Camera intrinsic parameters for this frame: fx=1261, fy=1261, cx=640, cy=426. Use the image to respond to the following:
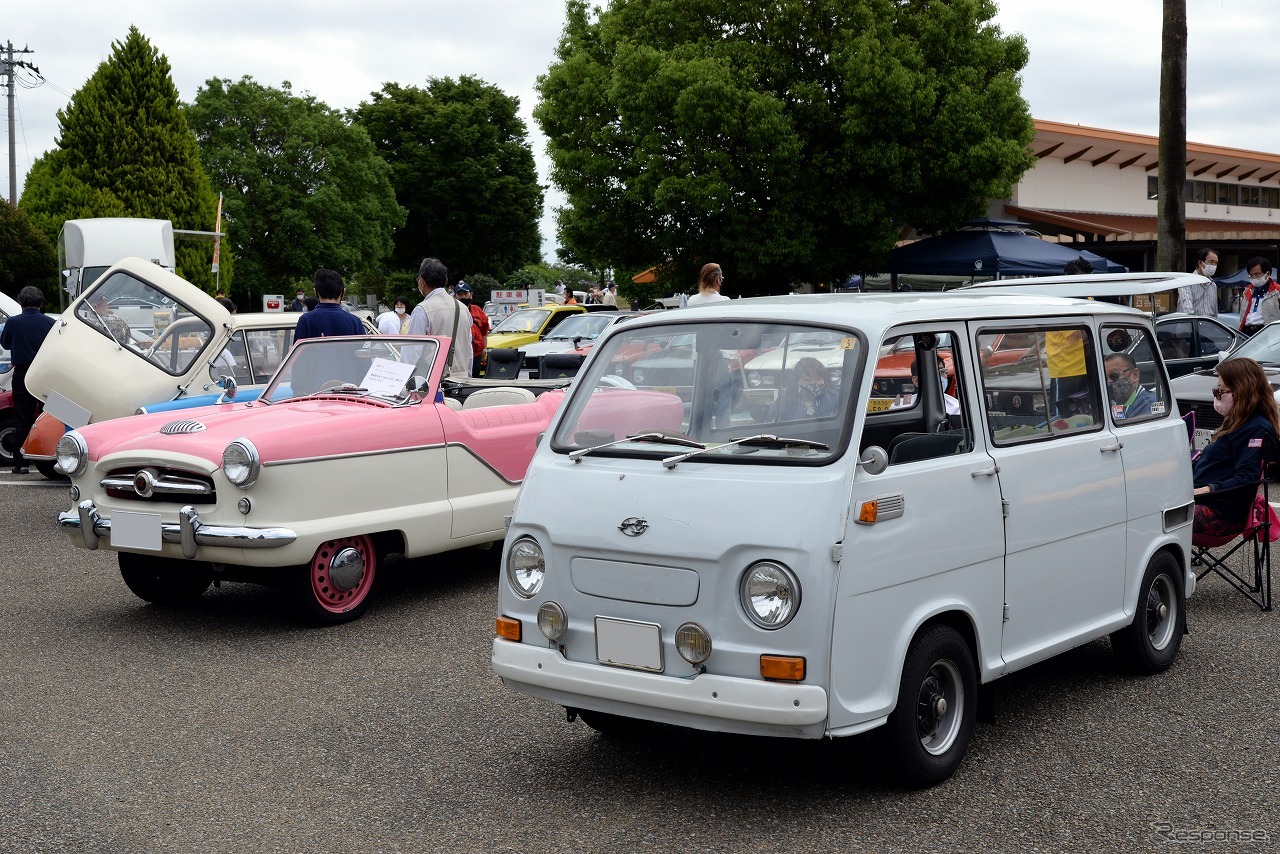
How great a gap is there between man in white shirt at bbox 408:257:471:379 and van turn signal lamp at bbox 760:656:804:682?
6764 millimetres

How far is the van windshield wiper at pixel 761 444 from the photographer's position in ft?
14.0

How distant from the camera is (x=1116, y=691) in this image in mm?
5660

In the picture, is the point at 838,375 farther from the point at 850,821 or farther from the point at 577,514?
the point at 850,821

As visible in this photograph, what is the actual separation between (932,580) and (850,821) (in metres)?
0.86

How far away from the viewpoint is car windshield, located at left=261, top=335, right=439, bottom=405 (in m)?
7.78

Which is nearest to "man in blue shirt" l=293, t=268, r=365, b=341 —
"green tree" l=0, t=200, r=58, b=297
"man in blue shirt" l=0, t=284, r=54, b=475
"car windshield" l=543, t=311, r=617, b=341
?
"man in blue shirt" l=0, t=284, r=54, b=475

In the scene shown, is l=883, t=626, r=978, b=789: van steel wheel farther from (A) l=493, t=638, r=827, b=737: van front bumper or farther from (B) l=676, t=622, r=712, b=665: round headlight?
(B) l=676, t=622, r=712, b=665: round headlight

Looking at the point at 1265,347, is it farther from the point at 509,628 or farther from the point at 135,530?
the point at 135,530

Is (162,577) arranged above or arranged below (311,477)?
below

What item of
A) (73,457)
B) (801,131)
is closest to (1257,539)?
(73,457)

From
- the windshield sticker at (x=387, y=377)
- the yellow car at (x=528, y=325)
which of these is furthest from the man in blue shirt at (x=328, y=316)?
the yellow car at (x=528, y=325)

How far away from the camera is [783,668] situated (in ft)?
13.0

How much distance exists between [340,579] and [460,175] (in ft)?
196

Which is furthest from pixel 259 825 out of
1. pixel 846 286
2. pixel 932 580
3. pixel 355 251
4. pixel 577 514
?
pixel 355 251
